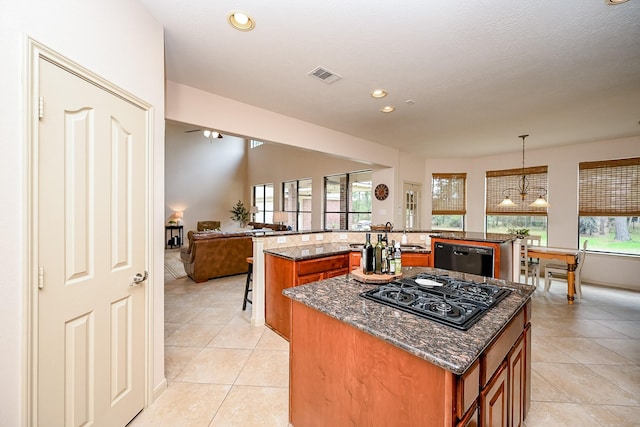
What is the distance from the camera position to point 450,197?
6797 millimetres

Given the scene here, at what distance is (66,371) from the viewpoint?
126 centimetres

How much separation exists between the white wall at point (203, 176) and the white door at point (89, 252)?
340 inches

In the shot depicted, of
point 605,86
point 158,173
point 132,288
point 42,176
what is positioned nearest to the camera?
point 42,176

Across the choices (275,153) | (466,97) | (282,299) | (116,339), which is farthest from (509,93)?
(275,153)

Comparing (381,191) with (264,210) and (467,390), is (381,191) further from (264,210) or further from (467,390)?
(264,210)

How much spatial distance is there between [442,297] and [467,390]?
0.52 metres

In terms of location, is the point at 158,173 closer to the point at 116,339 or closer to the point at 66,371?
the point at 116,339

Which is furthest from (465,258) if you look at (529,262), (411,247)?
(529,262)

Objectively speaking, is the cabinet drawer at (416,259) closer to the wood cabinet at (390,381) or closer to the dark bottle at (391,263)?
the dark bottle at (391,263)

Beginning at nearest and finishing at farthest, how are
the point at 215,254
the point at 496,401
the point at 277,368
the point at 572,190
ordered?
the point at 496,401
the point at 277,368
the point at 215,254
the point at 572,190

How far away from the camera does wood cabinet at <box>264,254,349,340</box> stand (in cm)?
274

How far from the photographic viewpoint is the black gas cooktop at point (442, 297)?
3.70 ft

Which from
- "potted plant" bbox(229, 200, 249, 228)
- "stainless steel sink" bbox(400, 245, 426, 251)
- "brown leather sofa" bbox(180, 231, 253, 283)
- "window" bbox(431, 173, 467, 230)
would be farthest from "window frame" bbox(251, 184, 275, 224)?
"stainless steel sink" bbox(400, 245, 426, 251)

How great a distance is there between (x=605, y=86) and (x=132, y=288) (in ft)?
15.6
